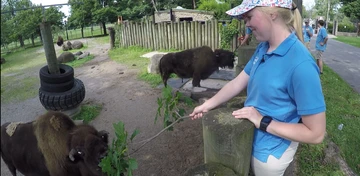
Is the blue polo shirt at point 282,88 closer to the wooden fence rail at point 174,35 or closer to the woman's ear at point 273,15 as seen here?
the woman's ear at point 273,15

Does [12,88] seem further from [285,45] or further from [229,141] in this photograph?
[285,45]

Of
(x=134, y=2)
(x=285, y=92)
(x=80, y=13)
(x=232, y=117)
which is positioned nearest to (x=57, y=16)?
(x=80, y=13)

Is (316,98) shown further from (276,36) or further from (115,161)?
(115,161)

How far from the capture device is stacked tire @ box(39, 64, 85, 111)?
4073 mm

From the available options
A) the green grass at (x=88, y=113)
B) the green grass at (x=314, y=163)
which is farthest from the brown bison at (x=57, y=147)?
the green grass at (x=88, y=113)

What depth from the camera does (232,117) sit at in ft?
4.93

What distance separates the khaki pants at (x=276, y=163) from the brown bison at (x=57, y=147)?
123 cm

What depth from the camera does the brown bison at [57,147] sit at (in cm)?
214

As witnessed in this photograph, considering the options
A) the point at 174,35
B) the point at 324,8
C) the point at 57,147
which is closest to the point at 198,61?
the point at 57,147

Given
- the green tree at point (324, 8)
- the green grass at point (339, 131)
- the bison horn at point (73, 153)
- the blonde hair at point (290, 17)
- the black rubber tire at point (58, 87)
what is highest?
the green tree at point (324, 8)

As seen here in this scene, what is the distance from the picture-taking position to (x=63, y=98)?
4.47 metres

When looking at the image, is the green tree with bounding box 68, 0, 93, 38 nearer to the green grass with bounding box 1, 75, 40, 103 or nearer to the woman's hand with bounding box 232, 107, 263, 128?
the green grass with bounding box 1, 75, 40, 103

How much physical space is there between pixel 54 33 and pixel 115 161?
88 cm

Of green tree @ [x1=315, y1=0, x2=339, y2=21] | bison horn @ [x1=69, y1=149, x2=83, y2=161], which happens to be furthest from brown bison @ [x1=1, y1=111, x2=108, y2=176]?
green tree @ [x1=315, y1=0, x2=339, y2=21]
